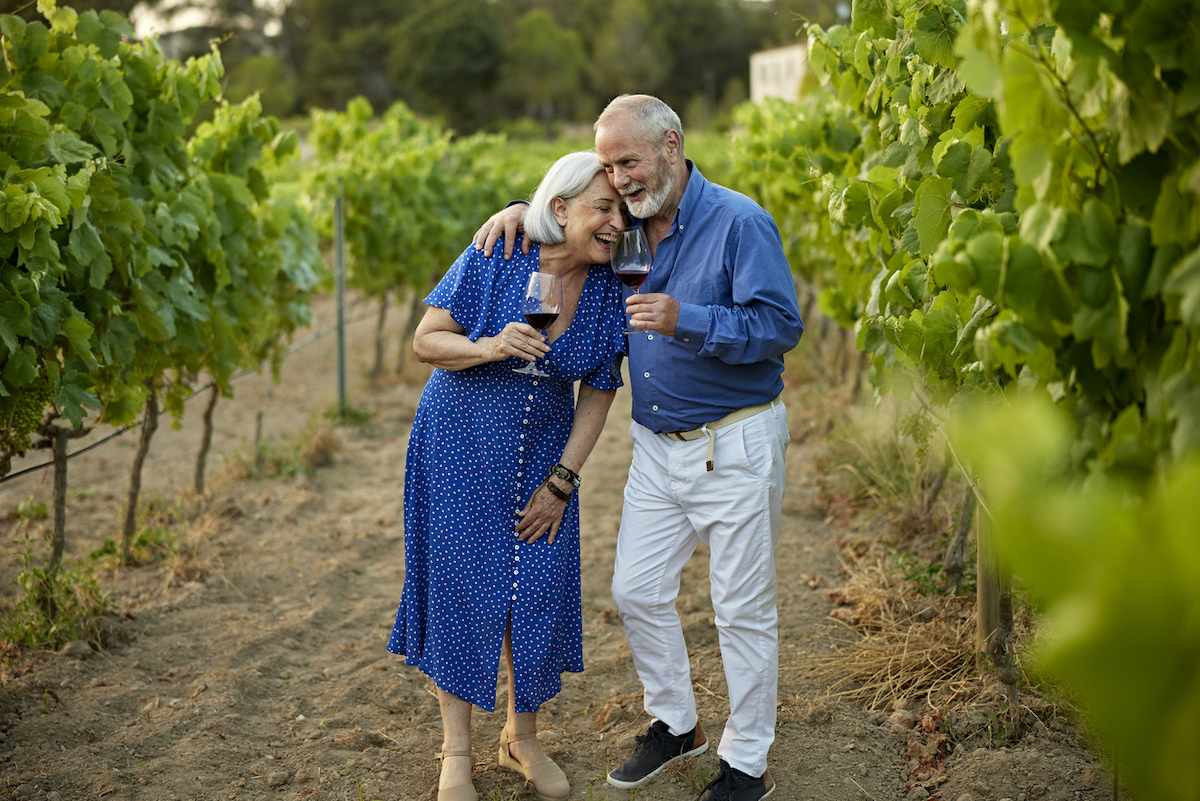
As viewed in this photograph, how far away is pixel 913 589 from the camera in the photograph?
3889mm

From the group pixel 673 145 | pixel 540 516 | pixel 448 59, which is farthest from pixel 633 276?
pixel 448 59

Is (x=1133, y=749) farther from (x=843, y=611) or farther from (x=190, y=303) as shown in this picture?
(x=190, y=303)

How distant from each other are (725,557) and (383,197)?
6.49 metres

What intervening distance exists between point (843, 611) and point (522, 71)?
5788cm

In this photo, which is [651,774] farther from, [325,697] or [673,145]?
[673,145]

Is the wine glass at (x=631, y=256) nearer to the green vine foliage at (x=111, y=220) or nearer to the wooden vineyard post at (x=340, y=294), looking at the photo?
the green vine foliage at (x=111, y=220)

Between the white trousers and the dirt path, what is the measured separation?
0.33m

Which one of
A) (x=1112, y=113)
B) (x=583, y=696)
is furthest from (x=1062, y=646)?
(x=583, y=696)

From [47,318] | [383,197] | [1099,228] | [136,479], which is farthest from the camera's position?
[383,197]

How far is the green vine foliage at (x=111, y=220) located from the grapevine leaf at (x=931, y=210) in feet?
7.93

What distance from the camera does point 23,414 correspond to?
10.9ft

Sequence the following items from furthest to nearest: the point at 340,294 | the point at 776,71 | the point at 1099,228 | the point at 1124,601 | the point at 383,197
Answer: the point at 776,71
the point at 383,197
the point at 340,294
the point at 1099,228
the point at 1124,601

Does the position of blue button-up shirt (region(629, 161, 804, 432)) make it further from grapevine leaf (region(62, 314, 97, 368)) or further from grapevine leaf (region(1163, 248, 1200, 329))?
grapevine leaf (region(62, 314, 97, 368))

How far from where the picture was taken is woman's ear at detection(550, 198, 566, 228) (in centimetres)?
261
